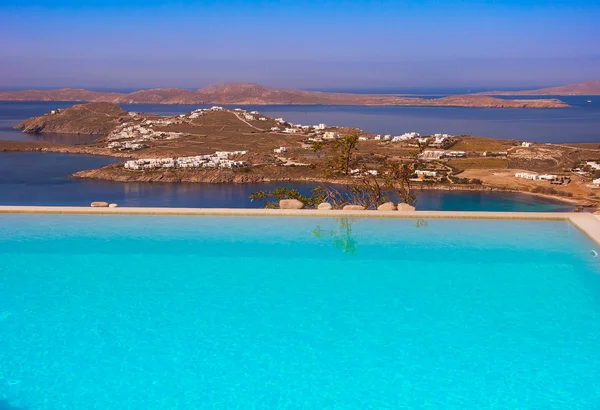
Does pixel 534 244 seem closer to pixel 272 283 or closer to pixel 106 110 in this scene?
pixel 272 283

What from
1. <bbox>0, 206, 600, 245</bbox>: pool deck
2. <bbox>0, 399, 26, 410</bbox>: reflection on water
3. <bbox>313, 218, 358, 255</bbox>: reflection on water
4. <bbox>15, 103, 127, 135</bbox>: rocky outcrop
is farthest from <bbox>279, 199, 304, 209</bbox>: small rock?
<bbox>15, 103, 127, 135</bbox>: rocky outcrop

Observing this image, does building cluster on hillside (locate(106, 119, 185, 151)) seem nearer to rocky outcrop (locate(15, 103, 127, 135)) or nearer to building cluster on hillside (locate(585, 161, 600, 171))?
rocky outcrop (locate(15, 103, 127, 135))

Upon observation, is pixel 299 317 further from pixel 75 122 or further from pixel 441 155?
pixel 75 122

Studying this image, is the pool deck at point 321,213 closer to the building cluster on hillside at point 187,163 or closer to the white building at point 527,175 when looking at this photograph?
the white building at point 527,175

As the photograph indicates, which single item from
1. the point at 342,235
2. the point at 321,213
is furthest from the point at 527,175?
the point at 342,235

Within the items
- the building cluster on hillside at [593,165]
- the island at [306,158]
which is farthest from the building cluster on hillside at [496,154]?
the building cluster on hillside at [593,165]
